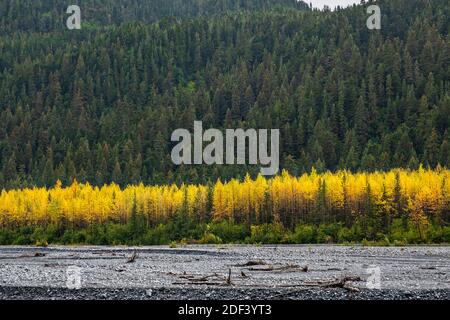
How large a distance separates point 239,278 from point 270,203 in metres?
70.3

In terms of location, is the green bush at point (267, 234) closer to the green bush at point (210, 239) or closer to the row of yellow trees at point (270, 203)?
the row of yellow trees at point (270, 203)

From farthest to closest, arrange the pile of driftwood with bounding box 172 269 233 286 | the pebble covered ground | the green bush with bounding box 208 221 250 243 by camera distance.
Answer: the green bush with bounding box 208 221 250 243
the pile of driftwood with bounding box 172 269 233 286
the pebble covered ground

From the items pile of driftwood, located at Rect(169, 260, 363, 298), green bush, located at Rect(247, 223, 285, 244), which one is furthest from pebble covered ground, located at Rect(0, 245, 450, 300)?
green bush, located at Rect(247, 223, 285, 244)

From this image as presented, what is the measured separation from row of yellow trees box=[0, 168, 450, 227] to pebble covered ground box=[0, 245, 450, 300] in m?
36.4

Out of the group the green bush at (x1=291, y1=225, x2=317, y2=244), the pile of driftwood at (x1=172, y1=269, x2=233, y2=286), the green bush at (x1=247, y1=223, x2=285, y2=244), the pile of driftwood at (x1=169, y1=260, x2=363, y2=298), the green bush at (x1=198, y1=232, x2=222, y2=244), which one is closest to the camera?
the pile of driftwood at (x1=169, y1=260, x2=363, y2=298)

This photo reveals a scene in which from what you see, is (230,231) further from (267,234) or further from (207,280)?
(207,280)

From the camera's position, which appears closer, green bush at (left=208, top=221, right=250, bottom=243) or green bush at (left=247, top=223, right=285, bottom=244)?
green bush at (left=247, top=223, right=285, bottom=244)

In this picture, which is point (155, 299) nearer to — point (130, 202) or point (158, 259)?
point (158, 259)

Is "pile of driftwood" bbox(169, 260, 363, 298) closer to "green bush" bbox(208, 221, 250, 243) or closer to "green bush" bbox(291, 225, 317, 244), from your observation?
"green bush" bbox(291, 225, 317, 244)

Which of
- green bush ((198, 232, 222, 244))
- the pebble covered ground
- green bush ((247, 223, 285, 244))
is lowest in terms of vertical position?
green bush ((198, 232, 222, 244))

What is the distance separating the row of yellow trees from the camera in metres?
106

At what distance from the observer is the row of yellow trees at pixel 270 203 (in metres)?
106

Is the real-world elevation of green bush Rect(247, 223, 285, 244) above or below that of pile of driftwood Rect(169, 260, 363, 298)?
below

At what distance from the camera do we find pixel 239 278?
155ft
